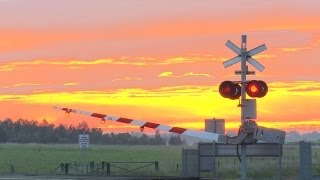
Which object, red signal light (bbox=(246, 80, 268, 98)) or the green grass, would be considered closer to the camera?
red signal light (bbox=(246, 80, 268, 98))

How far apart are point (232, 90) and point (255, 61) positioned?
1.48m

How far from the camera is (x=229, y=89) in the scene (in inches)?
833

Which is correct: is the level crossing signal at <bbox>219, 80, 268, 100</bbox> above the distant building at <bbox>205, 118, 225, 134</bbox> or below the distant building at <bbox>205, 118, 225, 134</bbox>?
above

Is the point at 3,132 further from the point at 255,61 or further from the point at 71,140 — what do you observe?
the point at 255,61

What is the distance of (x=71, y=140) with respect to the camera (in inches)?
6934

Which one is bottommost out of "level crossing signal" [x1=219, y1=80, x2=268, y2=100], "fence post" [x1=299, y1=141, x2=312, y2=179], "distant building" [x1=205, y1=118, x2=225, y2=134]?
"fence post" [x1=299, y1=141, x2=312, y2=179]

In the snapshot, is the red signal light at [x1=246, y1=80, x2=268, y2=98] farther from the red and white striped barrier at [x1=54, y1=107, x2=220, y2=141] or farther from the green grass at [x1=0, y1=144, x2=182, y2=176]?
the green grass at [x1=0, y1=144, x2=182, y2=176]

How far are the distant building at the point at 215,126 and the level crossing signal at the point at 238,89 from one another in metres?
2.89

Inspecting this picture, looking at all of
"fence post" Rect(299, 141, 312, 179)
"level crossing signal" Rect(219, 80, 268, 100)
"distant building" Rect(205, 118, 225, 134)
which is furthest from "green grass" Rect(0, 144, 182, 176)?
"level crossing signal" Rect(219, 80, 268, 100)

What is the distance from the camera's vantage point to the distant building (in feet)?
79.0

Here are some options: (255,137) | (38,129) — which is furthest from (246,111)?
(38,129)

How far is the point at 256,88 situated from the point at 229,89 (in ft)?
2.04

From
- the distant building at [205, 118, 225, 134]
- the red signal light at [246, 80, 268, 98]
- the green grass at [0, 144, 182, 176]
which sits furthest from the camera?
the green grass at [0, 144, 182, 176]

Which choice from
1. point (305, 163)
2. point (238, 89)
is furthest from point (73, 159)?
point (238, 89)
